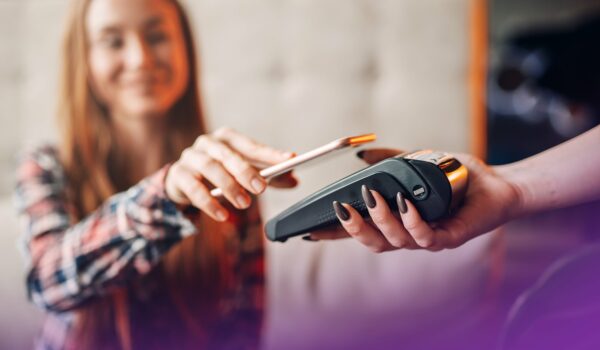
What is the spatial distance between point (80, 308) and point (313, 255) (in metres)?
0.35

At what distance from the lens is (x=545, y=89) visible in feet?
2.27

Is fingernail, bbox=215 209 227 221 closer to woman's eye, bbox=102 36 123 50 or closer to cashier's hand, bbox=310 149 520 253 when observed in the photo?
cashier's hand, bbox=310 149 520 253

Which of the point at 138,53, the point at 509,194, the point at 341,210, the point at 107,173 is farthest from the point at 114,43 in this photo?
the point at 509,194

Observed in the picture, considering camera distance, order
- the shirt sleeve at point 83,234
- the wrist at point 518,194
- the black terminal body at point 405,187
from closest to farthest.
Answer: the black terminal body at point 405,187 < the wrist at point 518,194 < the shirt sleeve at point 83,234

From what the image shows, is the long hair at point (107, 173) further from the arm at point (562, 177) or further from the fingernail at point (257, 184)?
the arm at point (562, 177)

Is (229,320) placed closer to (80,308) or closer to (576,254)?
(80,308)

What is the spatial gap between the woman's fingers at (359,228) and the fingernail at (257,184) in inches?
4.0

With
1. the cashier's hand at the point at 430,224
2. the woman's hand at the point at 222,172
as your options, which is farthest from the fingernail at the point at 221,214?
the cashier's hand at the point at 430,224

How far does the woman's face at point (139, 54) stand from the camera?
28.6 inches

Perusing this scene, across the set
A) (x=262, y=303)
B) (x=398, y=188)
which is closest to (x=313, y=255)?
(x=262, y=303)

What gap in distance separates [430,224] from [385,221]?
47 millimetres

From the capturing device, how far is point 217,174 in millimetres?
600

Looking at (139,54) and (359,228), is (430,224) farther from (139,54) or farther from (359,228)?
(139,54)

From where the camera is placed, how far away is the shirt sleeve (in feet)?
2.22
